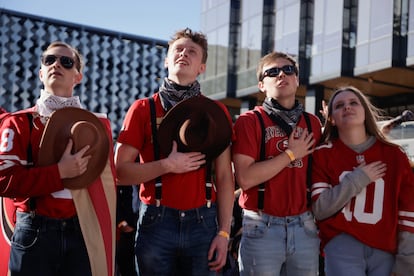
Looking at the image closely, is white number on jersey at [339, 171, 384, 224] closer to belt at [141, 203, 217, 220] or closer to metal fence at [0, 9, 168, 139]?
belt at [141, 203, 217, 220]

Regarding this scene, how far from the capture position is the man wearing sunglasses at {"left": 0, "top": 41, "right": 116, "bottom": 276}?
9.04 ft

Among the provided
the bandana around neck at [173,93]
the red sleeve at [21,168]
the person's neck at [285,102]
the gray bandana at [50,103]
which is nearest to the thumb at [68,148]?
the red sleeve at [21,168]

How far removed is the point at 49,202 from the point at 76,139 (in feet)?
1.17

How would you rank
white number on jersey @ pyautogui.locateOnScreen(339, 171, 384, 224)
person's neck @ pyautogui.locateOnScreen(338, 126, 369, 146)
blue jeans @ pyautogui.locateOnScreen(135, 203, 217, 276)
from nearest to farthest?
blue jeans @ pyautogui.locateOnScreen(135, 203, 217, 276) < white number on jersey @ pyautogui.locateOnScreen(339, 171, 384, 224) < person's neck @ pyautogui.locateOnScreen(338, 126, 369, 146)

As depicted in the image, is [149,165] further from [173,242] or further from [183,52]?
[183,52]

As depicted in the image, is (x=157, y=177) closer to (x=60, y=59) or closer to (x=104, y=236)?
(x=104, y=236)

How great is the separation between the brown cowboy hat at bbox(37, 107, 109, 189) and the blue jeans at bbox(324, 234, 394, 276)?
5.19 feet

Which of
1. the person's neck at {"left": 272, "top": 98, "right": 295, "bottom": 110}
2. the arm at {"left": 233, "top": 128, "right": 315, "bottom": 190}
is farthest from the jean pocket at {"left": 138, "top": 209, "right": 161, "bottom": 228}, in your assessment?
the person's neck at {"left": 272, "top": 98, "right": 295, "bottom": 110}

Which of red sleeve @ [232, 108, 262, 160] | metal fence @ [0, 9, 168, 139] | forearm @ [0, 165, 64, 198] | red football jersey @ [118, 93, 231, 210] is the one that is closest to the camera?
forearm @ [0, 165, 64, 198]

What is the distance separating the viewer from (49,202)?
2867mm

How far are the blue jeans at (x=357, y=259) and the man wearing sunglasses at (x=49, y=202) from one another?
141 centimetres

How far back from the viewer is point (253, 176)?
10.9ft

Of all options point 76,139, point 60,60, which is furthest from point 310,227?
point 60,60

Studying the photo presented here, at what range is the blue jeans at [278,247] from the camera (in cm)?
324
